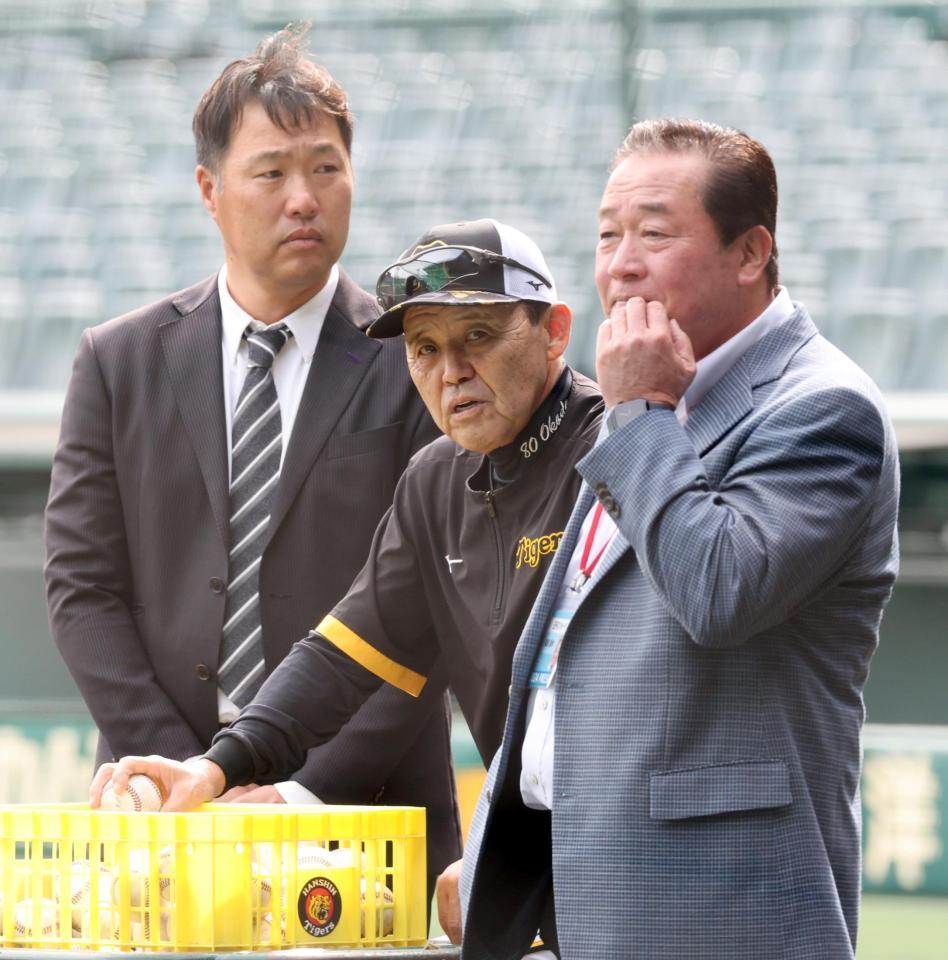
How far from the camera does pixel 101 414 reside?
2807mm

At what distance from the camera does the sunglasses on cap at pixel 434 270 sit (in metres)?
2.22

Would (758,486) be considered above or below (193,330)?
below

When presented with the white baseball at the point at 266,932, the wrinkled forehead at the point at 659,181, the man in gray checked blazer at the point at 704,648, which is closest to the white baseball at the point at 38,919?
the white baseball at the point at 266,932

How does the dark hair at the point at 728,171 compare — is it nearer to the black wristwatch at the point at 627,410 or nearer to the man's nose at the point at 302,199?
the black wristwatch at the point at 627,410

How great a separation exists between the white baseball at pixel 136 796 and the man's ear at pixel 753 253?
976 millimetres

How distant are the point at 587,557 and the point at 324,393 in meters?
0.85

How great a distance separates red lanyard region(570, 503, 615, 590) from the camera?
1997 mm

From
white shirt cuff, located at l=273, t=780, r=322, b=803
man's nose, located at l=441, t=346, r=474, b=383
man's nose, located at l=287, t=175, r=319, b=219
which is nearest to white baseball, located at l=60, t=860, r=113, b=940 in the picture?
white shirt cuff, located at l=273, t=780, r=322, b=803

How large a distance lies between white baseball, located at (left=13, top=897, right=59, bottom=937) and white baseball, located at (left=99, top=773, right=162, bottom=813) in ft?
0.52

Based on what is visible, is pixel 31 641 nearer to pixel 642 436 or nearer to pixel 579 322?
pixel 579 322

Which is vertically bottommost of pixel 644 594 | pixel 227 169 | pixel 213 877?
pixel 213 877

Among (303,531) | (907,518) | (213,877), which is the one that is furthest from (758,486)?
(907,518)

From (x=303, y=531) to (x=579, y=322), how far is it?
16.5 ft

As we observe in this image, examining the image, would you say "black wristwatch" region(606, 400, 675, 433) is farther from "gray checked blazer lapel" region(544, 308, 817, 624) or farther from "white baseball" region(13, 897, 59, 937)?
"white baseball" region(13, 897, 59, 937)
